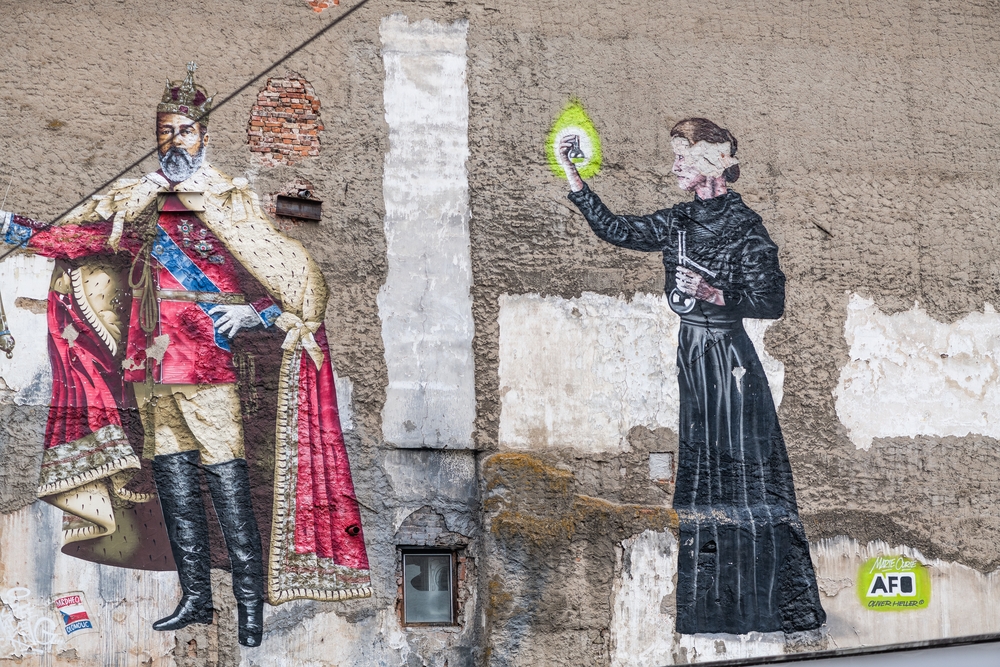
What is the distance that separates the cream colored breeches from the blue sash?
9.9 inches

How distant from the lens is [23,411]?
5059 millimetres

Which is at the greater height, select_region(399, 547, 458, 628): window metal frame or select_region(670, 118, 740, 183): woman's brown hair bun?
select_region(670, 118, 740, 183): woman's brown hair bun

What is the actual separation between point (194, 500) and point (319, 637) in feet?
2.86

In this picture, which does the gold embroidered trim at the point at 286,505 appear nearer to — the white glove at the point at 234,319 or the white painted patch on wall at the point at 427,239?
the white glove at the point at 234,319

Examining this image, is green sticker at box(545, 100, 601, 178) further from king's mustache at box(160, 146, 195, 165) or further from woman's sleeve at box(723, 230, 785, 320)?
king's mustache at box(160, 146, 195, 165)

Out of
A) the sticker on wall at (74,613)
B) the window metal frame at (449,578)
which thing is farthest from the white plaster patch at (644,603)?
the sticker on wall at (74,613)

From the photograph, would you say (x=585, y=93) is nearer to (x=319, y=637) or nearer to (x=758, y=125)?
(x=758, y=125)

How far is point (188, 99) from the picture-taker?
17.6 ft

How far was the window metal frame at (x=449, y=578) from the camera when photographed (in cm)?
531

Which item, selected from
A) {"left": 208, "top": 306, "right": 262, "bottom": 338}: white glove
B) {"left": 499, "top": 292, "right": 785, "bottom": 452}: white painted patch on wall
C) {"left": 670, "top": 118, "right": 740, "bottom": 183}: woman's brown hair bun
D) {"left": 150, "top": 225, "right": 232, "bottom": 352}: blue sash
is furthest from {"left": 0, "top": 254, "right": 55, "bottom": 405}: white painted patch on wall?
{"left": 670, "top": 118, "right": 740, "bottom": 183}: woman's brown hair bun

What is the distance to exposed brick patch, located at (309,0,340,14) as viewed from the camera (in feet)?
18.2

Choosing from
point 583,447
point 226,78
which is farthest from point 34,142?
point 583,447

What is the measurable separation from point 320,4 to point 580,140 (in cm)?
148

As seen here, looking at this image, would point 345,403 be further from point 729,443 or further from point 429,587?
point 729,443
